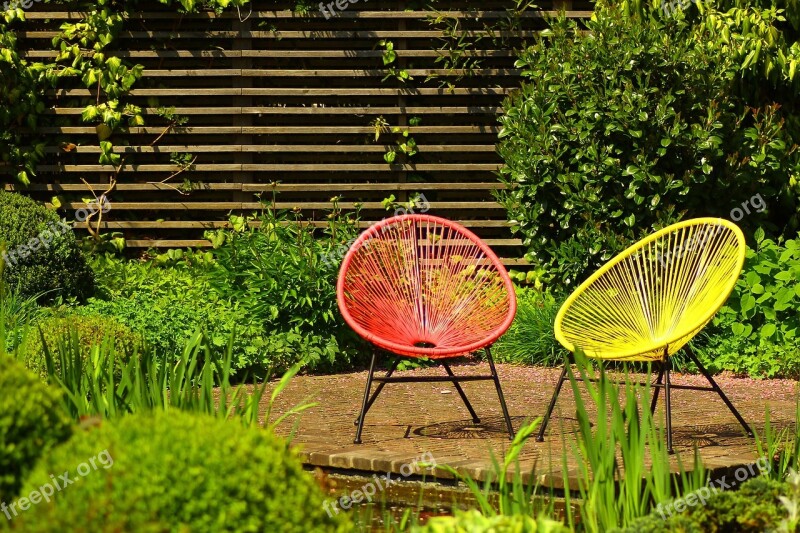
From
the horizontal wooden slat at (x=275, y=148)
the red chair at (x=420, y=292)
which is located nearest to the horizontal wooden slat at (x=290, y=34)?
the horizontal wooden slat at (x=275, y=148)

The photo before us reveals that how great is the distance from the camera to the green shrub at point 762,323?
5.20 metres

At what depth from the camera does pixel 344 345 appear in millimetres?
5391

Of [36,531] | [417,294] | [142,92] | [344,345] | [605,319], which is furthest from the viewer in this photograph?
[142,92]

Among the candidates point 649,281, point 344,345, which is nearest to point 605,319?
point 649,281

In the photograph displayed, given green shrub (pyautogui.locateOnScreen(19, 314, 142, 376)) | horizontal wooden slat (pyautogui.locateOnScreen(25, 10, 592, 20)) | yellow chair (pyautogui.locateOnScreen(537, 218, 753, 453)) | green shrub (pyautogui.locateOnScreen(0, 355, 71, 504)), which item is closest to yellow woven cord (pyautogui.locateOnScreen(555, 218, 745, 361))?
yellow chair (pyautogui.locateOnScreen(537, 218, 753, 453))

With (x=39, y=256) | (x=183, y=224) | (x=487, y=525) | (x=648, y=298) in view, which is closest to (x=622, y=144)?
(x=648, y=298)

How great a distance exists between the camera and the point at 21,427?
1.60 meters

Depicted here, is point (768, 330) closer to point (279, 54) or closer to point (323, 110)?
point (323, 110)

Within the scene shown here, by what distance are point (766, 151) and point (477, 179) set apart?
1.83m

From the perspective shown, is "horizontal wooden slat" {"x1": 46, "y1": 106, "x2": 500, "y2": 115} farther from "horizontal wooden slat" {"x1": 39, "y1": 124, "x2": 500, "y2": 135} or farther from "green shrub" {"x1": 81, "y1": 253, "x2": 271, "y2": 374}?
"green shrub" {"x1": 81, "y1": 253, "x2": 271, "y2": 374}

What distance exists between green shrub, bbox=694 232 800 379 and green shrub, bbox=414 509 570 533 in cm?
383

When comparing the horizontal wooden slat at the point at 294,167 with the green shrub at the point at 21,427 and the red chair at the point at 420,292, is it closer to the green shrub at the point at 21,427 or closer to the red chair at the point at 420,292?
the red chair at the point at 420,292

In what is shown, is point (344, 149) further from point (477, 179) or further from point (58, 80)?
point (58, 80)

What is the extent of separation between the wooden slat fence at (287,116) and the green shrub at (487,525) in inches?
189
